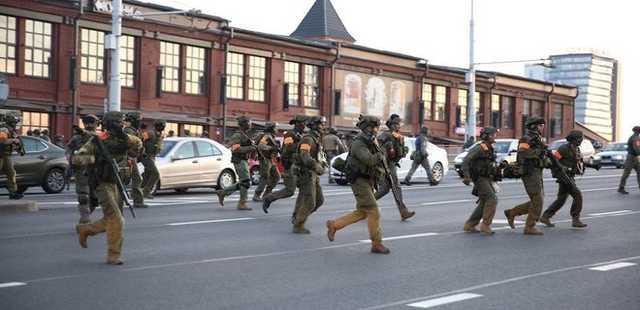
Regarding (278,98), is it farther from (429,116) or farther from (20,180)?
(20,180)

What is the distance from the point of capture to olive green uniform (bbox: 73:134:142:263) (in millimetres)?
9922

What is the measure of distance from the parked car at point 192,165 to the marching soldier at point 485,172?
889cm

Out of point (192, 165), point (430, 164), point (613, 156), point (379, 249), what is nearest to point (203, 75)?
point (430, 164)

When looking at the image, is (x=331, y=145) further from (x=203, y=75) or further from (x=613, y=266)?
(x=203, y=75)

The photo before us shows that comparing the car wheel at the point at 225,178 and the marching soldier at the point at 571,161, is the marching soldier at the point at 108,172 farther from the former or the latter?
the car wheel at the point at 225,178

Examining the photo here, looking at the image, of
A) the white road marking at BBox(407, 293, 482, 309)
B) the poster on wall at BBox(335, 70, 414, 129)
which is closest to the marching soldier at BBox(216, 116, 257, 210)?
the white road marking at BBox(407, 293, 482, 309)

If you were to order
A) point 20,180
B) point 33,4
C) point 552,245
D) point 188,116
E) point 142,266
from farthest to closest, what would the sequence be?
point 188,116 → point 33,4 → point 20,180 → point 552,245 → point 142,266

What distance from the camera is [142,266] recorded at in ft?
32.3

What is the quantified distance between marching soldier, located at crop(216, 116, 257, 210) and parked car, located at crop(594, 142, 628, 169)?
2977 cm

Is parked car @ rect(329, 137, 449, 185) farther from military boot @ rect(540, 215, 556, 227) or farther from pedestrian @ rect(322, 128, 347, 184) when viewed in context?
military boot @ rect(540, 215, 556, 227)

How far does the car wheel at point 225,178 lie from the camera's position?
21.9 metres

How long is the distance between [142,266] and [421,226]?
19.1 feet

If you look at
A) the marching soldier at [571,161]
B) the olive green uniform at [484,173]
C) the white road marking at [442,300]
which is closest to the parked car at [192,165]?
the olive green uniform at [484,173]

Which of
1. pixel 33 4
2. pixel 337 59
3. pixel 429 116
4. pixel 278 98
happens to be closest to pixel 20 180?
pixel 33 4
